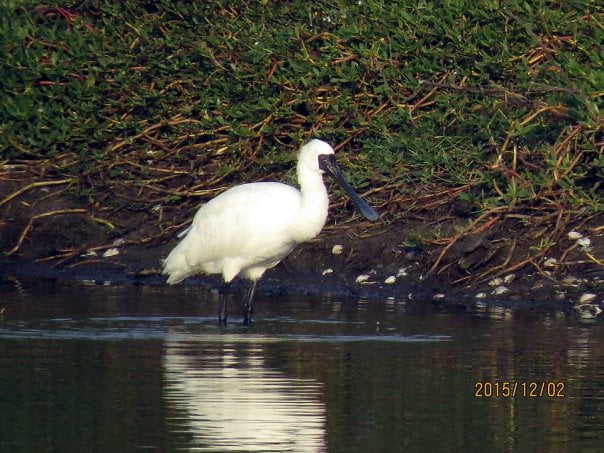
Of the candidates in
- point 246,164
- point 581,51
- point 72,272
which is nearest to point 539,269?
point 581,51

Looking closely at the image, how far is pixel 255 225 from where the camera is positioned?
1044 cm

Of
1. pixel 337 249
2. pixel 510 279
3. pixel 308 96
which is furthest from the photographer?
pixel 308 96

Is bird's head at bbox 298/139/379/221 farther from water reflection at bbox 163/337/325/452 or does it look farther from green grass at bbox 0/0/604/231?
water reflection at bbox 163/337/325/452

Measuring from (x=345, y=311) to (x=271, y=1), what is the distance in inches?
169

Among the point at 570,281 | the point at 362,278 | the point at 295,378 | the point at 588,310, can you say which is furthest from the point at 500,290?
the point at 295,378

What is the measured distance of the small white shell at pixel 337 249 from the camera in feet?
39.6

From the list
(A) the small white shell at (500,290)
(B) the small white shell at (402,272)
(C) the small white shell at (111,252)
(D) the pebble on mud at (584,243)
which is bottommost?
(A) the small white shell at (500,290)

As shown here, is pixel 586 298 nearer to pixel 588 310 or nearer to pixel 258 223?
pixel 588 310

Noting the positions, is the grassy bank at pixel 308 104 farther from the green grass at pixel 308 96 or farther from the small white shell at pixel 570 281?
the small white shell at pixel 570 281

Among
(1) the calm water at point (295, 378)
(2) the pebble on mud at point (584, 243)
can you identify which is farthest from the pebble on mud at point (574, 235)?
(1) the calm water at point (295, 378)

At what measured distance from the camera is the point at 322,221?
10.2 m

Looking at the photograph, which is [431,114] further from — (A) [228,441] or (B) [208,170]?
(A) [228,441]

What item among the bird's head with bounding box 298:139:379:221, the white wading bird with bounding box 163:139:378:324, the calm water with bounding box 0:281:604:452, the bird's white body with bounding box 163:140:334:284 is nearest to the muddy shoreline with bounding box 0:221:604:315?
the calm water with bounding box 0:281:604:452
